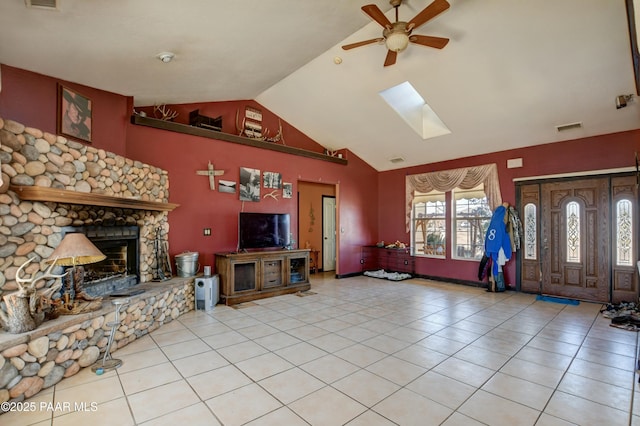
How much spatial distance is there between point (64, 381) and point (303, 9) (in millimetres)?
3934

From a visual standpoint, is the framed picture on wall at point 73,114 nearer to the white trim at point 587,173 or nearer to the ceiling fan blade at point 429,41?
the ceiling fan blade at point 429,41

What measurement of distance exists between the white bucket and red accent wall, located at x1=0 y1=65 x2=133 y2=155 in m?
1.68

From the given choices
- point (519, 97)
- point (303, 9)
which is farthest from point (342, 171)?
point (303, 9)

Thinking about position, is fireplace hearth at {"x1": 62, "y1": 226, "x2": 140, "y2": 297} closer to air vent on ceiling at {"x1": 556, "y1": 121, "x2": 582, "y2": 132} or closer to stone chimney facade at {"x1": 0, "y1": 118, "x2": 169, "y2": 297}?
stone chimney facade at {"x1": 0, "y1": 118, "x2": 169, "y2": 297}

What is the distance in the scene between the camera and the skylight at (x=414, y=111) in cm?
544

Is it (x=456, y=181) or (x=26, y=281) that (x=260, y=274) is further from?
(x=456, y=181)

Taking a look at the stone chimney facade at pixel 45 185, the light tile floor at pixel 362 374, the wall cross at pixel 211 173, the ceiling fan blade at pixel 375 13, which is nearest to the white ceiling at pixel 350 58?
the ceiling fan blade at pixel 375 13

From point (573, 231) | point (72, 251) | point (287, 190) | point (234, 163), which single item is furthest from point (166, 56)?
point (573, 231)

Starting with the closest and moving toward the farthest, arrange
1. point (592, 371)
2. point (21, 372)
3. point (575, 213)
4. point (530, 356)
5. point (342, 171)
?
point (21, 372) → point (592, 371) → point (530, 356) → point (575, 213) → point (342, 171)

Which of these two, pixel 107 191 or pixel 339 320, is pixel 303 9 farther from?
pixel 339 320

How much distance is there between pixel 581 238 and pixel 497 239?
1239 millimetres

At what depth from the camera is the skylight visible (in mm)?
5445

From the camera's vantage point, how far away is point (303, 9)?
3027 mm

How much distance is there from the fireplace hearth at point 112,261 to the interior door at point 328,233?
4698mm
